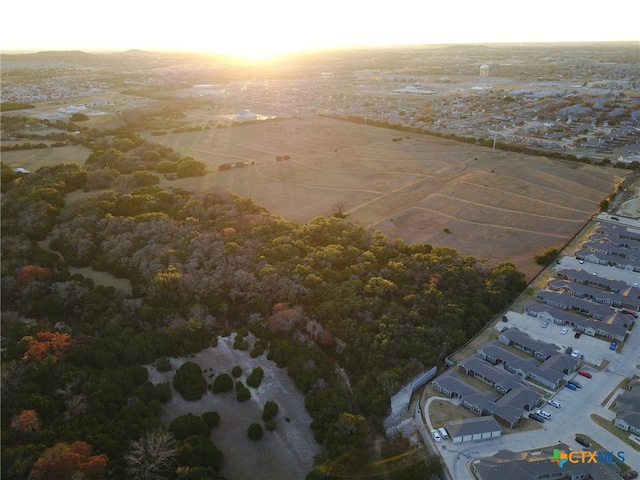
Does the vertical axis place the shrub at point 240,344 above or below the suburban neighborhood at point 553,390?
above

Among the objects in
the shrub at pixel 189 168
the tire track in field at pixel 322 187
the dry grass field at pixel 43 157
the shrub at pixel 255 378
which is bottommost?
the shrub at pixel 255 378

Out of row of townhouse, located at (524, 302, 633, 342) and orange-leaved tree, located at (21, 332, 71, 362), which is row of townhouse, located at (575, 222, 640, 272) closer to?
row of townhouse, located at (524, 302, 633, 342)

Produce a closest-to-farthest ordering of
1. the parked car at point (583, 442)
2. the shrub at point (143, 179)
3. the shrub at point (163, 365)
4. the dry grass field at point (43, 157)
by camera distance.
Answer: the parked car at point (583, 442) → the shrub at point (163, 365) → the shrub at point (143, 179) → the dry grass field at point (43, 157)

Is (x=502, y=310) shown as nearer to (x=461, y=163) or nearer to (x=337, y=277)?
(x=337, y=277)

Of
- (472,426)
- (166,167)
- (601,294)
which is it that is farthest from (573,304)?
(166,167)

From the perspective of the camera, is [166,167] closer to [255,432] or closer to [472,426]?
[255,432]

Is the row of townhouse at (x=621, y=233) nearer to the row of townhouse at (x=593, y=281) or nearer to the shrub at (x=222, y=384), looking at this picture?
the row of townhouse at (x=593, y=281)

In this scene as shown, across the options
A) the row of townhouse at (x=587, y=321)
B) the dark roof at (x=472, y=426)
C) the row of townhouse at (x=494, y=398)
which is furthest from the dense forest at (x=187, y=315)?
the dark roof at (x=472, y=426)
